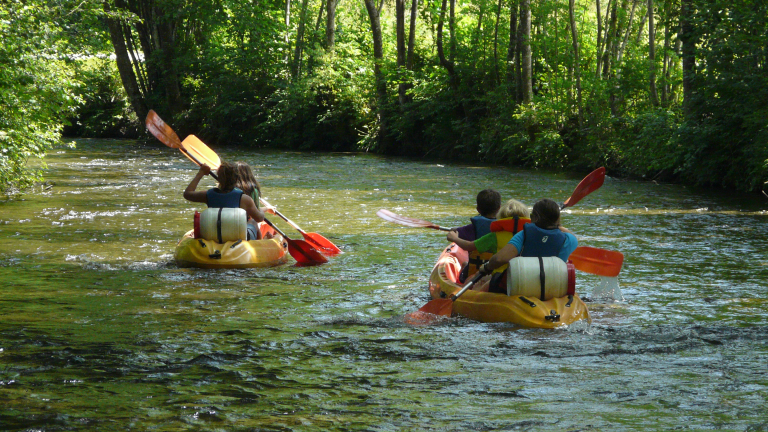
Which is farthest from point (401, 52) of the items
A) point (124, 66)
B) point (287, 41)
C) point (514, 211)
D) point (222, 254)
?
point (514, 211)

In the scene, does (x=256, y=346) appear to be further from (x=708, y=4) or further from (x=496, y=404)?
(x=708, y=4)

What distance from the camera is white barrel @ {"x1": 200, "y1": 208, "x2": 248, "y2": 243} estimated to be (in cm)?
803

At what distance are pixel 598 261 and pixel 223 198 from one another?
12.5 ft

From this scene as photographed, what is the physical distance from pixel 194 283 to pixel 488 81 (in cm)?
1799

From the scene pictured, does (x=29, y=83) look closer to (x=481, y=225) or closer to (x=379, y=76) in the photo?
(x=481, y=225)

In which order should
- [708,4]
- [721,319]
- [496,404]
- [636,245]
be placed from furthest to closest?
[708,4] → [636,245] → [721,319] → [496,404]

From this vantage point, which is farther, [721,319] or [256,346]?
[721,319]

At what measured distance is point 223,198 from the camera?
26.9ft

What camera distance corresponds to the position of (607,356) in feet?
16.8

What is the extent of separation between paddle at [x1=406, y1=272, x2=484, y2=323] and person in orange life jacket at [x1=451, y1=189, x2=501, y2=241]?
1.47ft

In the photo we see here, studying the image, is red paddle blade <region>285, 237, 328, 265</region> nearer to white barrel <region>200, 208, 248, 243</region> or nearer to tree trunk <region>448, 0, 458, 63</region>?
white barrel <region>200, 208, 248, 243</region>

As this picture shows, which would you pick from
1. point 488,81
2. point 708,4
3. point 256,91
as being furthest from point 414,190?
point 256,91

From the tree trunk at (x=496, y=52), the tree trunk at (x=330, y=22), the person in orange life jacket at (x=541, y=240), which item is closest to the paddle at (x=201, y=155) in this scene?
the person in orange life jacket at (x=541, y=240)

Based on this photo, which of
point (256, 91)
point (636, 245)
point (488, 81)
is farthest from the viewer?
point (256, 91)
